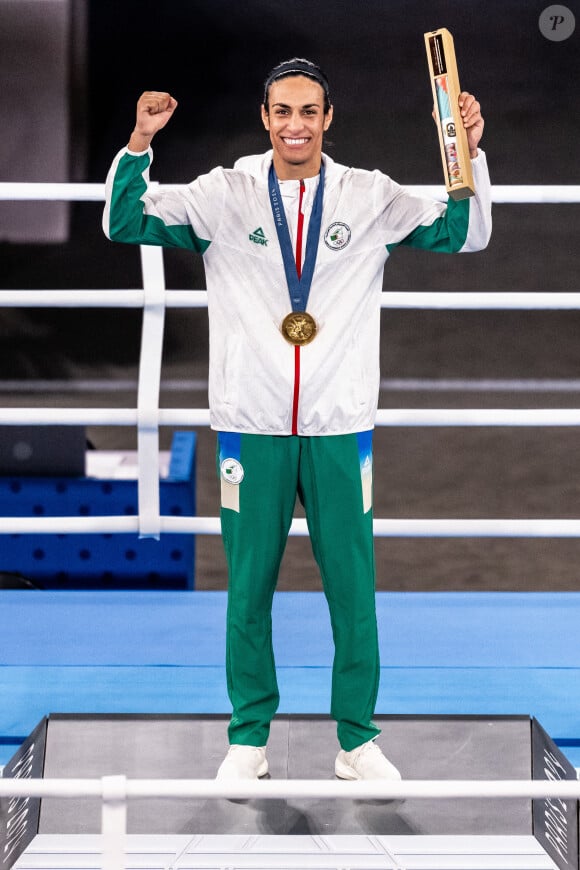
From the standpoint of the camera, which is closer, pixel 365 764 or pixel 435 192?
pixel 365 764

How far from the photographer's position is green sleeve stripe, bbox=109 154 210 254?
1.78 metres

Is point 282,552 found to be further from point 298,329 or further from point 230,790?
point 230,790

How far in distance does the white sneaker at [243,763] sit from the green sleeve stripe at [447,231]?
83cm

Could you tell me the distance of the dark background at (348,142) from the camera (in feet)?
33.4

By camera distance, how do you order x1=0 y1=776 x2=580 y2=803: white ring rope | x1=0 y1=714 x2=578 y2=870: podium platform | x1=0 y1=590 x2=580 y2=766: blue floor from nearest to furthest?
x1=0 y1=776 x2=580 y2=803: white ring rope
x1=0 y1=714 x2=578 y2=870: podium platform
x1=0 y1=590 x2=580 y2=766: blue floor

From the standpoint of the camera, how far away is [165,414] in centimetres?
259

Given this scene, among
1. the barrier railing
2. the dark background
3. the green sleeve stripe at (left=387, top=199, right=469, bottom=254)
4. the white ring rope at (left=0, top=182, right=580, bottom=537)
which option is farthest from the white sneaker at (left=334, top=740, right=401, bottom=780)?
the dark background

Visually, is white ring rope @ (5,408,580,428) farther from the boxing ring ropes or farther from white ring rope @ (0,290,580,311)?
white ring rope @ (0,290,580,311)

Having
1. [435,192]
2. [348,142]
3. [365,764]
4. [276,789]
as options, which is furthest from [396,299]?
[348,142]

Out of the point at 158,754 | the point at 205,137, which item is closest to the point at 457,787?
the point at 158,754

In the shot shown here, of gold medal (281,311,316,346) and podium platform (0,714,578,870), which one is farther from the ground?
gold medal (281,311,316,346)

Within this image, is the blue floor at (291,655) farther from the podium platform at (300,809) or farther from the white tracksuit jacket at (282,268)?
the white tracksuit jacket at (282,268)

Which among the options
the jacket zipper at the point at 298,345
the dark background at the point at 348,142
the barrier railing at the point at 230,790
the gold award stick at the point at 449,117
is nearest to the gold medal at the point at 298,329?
the jacket zipper at the point at 298,345

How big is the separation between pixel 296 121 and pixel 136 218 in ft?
0.94
